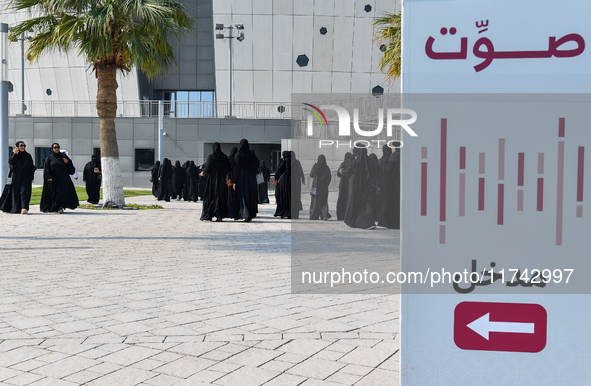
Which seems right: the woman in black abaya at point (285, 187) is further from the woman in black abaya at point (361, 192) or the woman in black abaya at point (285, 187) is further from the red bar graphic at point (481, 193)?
the red bar graphic at point (481, 193)

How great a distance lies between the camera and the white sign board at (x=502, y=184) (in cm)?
214

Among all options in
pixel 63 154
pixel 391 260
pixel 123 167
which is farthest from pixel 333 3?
pixel 391 260

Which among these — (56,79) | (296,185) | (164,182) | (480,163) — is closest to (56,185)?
(296,185)

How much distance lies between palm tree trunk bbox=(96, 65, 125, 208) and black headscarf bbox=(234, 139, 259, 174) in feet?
15.3

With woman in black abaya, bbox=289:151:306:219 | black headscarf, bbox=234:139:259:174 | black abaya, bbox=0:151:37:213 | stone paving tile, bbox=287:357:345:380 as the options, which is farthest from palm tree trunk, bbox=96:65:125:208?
stone paving tile, bbox=287:357:345:380

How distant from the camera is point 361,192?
1307 centimetres

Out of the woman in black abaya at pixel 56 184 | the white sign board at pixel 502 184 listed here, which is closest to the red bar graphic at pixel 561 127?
the white sign board at pixel 502 184

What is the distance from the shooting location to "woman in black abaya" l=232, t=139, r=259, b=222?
14430mm

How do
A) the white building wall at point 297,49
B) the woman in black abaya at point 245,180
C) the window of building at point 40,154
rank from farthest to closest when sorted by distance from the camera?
the white building wall at point 297,49
the window of building at point 40,154
the woman in black abaya at point 245,180

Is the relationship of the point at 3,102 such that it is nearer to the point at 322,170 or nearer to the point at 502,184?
the point at 322,170

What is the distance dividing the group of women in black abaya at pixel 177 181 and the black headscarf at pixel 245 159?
365 inches

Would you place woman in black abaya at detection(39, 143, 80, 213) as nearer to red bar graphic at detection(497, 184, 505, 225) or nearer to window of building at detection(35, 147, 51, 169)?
red bar graphic at detection(497, 184, 505, 225)

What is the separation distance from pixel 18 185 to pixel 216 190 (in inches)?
208

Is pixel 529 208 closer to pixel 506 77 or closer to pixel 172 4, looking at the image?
pixel 506 77
